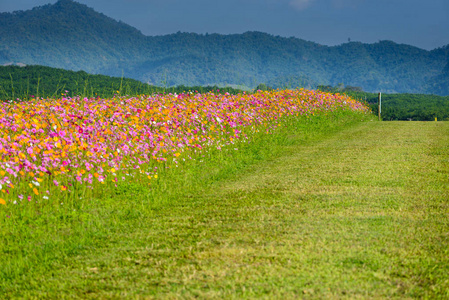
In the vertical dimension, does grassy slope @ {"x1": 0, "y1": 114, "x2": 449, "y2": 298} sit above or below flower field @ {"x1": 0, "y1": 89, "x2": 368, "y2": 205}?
below

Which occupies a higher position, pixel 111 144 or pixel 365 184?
pixel 111 144

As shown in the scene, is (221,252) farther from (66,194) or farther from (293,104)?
(293,104)

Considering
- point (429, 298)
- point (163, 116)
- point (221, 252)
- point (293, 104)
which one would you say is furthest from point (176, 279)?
point (293, 104)

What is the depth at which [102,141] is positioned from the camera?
789 centimetres

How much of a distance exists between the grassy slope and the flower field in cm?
60

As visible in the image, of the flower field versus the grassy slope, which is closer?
the grassy slope

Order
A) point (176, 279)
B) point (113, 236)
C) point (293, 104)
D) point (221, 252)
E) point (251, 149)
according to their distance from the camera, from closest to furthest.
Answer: point (176, 279), point (221, 252), point (113, 236), point (251, 149), point (293, 104)

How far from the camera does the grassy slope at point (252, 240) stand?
3.87 metres

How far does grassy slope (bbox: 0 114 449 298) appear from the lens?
12.7ft

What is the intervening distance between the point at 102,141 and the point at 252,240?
13.3 feet

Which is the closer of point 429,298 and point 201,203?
point 429,298

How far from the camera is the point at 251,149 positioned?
36.3ft

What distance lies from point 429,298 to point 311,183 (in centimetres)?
404

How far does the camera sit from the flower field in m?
6.55
